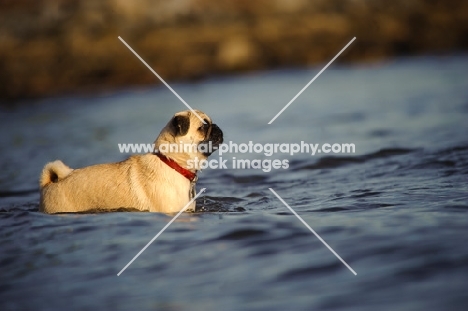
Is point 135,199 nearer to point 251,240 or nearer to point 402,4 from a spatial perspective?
point 251,240

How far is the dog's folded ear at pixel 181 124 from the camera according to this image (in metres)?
8.63

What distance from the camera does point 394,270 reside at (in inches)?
247

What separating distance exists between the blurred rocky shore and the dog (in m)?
18.7

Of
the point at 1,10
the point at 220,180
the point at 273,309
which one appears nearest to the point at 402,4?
the point at 1,10

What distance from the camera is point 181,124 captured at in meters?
8.63

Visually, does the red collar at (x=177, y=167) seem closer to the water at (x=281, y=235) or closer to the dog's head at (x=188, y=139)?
the dog's head at (x=188, y=139)

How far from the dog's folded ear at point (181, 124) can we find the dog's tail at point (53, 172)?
1636 mm

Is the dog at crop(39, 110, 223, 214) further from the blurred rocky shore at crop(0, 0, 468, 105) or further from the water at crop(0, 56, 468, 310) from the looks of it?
the blurred rocky shore at crop(0, 0, 468, 105)

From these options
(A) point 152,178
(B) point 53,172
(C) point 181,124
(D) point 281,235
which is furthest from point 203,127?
(B) point 53,172

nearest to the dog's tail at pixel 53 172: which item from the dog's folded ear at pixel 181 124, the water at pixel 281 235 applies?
the water at pixel 281 235

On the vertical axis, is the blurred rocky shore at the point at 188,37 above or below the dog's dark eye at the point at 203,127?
above

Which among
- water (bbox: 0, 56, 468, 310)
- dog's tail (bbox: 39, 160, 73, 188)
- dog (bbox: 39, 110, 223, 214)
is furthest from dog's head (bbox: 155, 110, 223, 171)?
dog's tail (bbox: 39, 160, 73, 188)

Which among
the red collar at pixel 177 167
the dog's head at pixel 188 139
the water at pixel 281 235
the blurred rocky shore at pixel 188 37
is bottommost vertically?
the water at pixel 281 235

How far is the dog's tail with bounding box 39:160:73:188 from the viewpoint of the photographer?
9234mm
